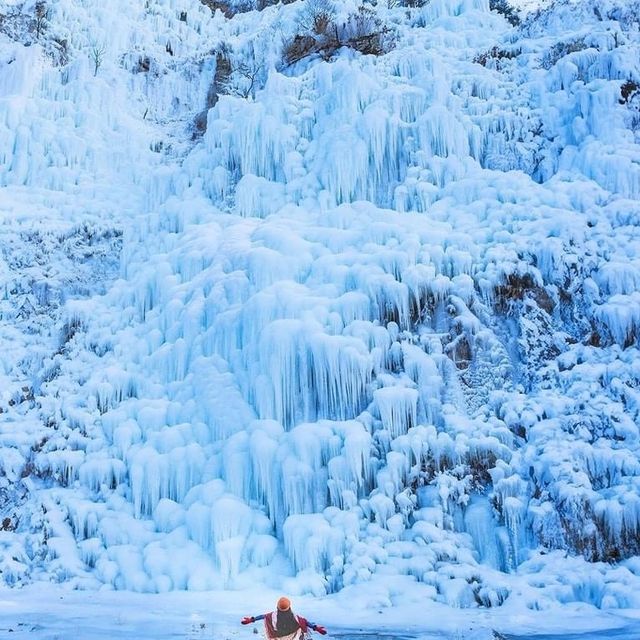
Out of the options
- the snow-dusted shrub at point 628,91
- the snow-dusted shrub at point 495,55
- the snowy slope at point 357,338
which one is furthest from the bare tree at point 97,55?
the snow-dusted shrub at point 628,91

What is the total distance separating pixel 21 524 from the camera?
911cm

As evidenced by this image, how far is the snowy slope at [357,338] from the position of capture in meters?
8.00

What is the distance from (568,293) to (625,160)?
2609mm

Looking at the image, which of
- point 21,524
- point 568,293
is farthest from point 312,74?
point 21,524

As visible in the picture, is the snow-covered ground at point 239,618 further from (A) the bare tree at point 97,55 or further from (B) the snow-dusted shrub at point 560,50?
(A) the bare tree at point 97,55

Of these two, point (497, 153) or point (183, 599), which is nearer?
point (183, 599)

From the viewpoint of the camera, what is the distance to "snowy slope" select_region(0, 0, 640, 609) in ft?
26.2

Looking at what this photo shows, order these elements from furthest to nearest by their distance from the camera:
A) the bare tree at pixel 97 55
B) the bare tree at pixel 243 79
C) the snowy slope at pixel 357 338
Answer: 1. the bare tree at pixel 97 55
2. the bare tree at pixel 243 79
3. the snowy slope at pixel 357 338

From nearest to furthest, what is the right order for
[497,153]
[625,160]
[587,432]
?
1. [587,432]
2. [625,160]
3. [497,153]

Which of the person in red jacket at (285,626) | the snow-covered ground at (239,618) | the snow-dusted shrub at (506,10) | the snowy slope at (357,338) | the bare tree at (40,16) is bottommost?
the snow-covered ground at (239,618)

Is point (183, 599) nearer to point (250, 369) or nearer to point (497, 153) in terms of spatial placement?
point (250, 369)

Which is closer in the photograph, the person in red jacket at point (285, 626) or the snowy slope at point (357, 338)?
the person in red jacket at point (285, 626)

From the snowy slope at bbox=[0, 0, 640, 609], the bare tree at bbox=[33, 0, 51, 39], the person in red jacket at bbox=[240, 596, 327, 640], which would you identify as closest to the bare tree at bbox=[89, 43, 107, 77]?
the bare tree at bbox=[33, 0, 51, 39]

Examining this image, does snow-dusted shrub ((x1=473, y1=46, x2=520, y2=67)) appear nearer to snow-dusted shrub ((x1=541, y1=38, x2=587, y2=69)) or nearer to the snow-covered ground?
snow-dusted shrub ((x1=541, y1=38, x2=587, y2=69))
